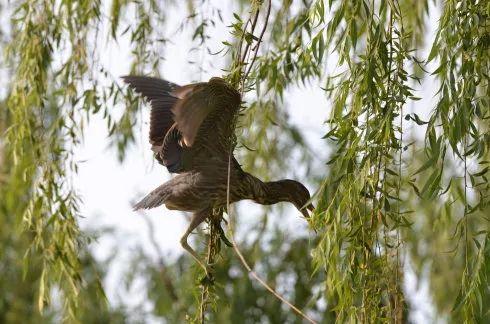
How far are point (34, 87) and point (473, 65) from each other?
198cm

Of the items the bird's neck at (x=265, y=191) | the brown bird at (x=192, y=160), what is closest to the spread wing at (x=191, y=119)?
the brown bird at (x=192, y=160)

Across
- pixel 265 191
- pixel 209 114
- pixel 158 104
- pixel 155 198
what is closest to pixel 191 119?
pixel 209 114

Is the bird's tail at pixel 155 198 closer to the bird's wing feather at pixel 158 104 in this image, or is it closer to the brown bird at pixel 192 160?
the brown bird at pixel 192 160

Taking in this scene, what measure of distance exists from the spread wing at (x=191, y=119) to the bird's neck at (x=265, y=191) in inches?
10.4

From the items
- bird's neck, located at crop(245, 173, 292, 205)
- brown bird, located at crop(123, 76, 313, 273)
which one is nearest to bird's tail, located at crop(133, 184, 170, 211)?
brown bird, located at crop(123, 76, 313, 273)

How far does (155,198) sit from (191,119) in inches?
25.5

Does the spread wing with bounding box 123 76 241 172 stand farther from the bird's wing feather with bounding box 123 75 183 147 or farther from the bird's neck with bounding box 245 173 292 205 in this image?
the bird's neck with bounding box 245 173 292 205

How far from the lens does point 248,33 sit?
3238 millimetres

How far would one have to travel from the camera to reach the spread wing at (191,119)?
3230 mm

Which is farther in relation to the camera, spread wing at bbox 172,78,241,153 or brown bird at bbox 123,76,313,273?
brown bird at bbox 123,76,313,273

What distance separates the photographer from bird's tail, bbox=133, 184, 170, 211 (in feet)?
12.3

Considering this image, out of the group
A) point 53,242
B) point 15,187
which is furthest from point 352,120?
point 15,187

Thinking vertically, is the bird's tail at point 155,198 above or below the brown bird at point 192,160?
below

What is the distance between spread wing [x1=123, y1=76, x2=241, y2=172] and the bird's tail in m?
0.10
